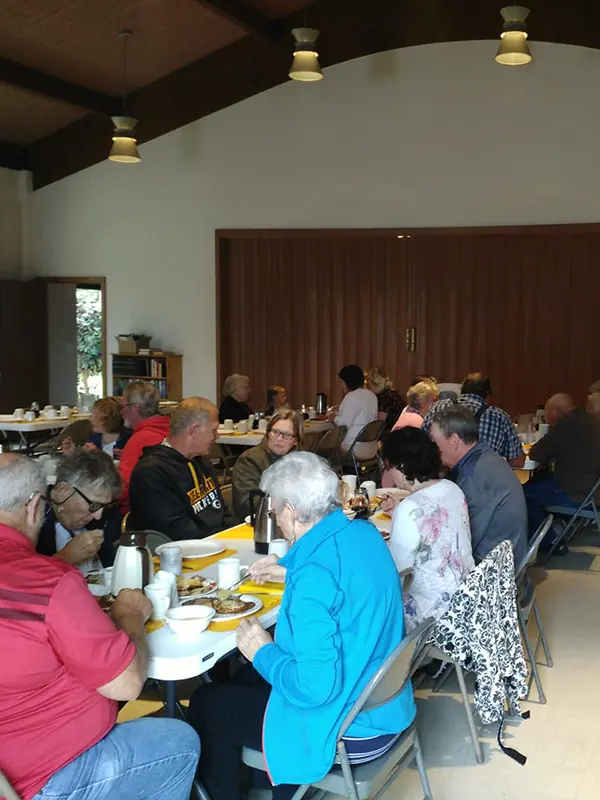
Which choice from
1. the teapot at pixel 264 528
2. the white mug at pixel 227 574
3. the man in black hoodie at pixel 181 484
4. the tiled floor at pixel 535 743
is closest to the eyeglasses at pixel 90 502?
the white mug at pixel 227 574

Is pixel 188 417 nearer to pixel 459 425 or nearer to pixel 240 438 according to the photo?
pixel 459 425

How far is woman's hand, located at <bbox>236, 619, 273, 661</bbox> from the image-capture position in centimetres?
230

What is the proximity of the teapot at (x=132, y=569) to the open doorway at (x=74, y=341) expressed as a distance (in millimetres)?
9472

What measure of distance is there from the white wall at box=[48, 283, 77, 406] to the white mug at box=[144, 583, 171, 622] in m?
10.2

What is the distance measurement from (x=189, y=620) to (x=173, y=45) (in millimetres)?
8743

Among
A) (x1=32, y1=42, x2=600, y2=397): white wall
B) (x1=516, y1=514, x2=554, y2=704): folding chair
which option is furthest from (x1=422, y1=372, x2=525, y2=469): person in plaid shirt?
(x1=32, y1=42, x2=600, y2=397): white wall

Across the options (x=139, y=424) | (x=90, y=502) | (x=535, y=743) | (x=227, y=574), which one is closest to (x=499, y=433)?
(x=139, y=424)

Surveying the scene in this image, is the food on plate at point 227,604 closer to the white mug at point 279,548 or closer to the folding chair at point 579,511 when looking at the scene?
the white mug at point 279,548

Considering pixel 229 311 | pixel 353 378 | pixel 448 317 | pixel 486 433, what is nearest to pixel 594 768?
pixel 486 433

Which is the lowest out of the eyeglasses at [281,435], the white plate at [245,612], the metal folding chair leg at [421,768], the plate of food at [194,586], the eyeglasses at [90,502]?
the metal folding chair leg at [421,768]

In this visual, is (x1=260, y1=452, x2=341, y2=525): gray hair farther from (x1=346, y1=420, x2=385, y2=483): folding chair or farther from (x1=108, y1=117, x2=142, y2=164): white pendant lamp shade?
(x1=108, y1=117, x2=142, y2=164): white pendant lamp shade

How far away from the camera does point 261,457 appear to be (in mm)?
4488

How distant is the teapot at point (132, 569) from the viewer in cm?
268

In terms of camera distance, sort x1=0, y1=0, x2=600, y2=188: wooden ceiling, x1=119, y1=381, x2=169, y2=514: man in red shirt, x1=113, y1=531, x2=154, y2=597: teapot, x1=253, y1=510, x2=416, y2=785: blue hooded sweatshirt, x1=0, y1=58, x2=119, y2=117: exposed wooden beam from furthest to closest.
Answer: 1. x1=0, y1=58, x2=119, y2=117: exposed wooden beam
2. x1=0, y1=0, x2=600, y2=188: wooden ceiling
3. x1=119, y1=381, x2=169, y2=514: man in red shirt
4. x1=113, y1=531, x2=154, y2=597: teapot
5. x1=253, y1=510, x2=416, y2=785: blue hooded sweatshirt
